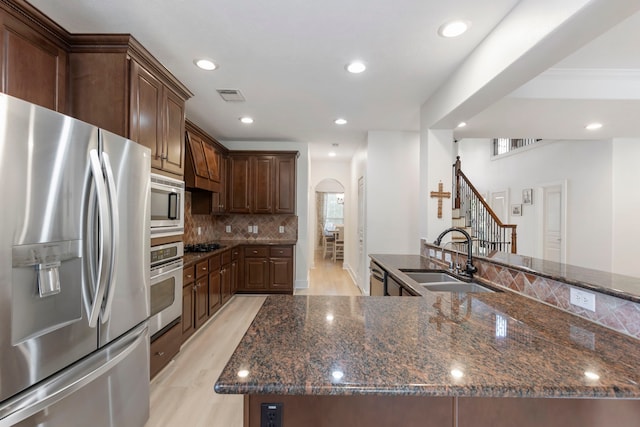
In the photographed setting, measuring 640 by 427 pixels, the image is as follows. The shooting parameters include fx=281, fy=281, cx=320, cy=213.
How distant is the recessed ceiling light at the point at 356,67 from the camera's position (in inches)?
97.1

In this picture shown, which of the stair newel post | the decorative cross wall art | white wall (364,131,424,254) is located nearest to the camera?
the decorative cross wall art

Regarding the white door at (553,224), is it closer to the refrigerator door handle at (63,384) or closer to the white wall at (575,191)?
the white wall at (575,191)

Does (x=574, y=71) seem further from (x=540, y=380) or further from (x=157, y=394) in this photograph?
(x=157, y=394)

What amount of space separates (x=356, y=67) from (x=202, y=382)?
3.00 metres

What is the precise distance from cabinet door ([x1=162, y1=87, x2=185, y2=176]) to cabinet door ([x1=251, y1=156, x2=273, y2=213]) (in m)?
2.29

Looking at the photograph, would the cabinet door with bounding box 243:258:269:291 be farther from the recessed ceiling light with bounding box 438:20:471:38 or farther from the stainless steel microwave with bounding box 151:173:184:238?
the recessed ceiling light with bounding box 438:20:471:38

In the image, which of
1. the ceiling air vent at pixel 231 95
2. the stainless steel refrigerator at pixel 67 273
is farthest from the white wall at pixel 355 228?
the stainless steel refrigerator at pixel 67 273

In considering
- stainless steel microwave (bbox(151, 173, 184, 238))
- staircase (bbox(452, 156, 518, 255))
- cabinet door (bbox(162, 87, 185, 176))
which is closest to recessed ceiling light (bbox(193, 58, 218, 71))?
cabinet door (bbox(162, 87, 185, 176))

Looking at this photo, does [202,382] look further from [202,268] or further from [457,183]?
[457,183]

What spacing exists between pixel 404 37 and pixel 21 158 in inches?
91.0

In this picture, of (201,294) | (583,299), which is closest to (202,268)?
(201,294)

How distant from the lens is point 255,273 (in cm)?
461

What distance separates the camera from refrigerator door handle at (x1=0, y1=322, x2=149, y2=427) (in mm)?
1029

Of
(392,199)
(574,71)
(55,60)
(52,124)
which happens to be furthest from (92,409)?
(574,71)
